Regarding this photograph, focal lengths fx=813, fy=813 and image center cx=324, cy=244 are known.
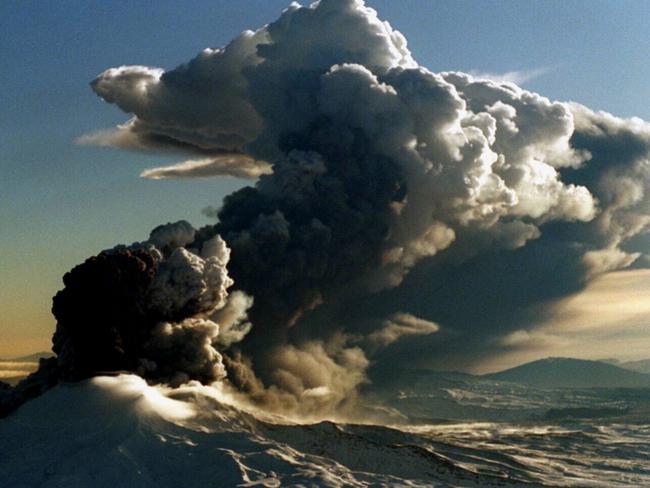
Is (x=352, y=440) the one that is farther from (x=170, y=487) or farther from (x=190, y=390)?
(x=170, y=487)

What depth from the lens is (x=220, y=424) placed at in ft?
390

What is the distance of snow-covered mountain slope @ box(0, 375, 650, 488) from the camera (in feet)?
326

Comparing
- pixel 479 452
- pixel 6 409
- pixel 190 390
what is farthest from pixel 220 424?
pixel 479 452

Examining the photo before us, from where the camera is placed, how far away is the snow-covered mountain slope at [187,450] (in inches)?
3910

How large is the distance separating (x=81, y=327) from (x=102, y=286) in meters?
6.09

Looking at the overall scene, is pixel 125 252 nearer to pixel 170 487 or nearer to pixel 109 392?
pixel 109 392

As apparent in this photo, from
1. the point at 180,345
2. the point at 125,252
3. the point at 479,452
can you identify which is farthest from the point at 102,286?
the point at 479,452

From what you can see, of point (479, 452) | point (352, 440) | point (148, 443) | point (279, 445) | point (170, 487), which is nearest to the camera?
point (170, 487)

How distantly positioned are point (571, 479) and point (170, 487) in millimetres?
70238

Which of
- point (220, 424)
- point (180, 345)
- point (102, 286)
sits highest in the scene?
point (102, 286)

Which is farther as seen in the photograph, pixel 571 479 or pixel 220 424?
pixel 571 479

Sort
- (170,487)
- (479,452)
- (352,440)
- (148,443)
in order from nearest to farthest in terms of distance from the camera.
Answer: (170,487) < (148,443) < (352,440) < (479,452)

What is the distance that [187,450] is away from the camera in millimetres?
107188

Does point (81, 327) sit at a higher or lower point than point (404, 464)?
higher
